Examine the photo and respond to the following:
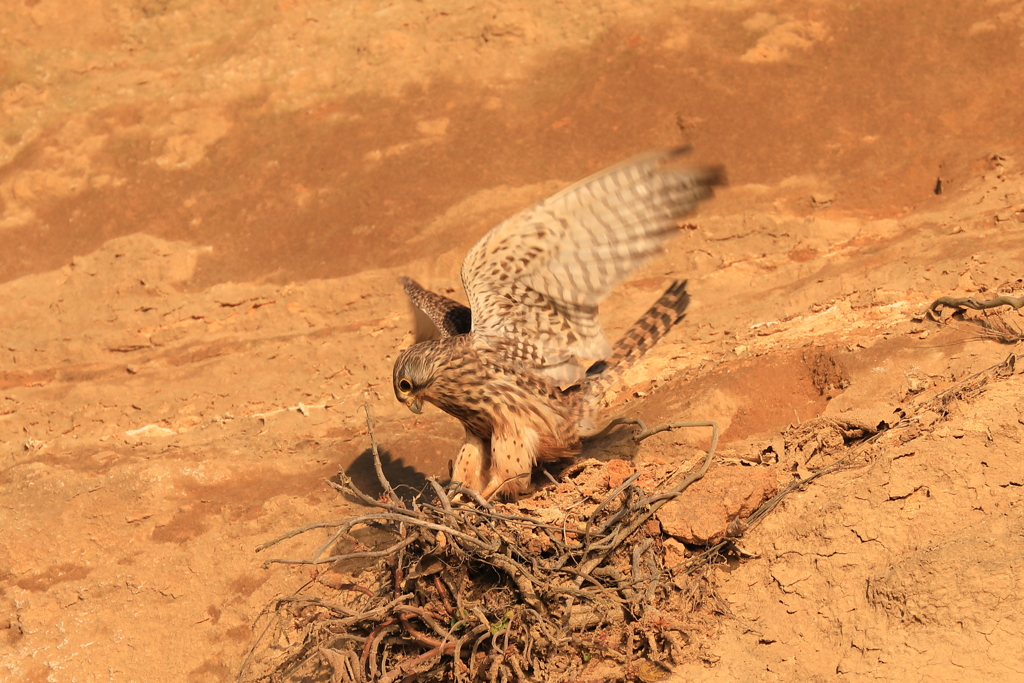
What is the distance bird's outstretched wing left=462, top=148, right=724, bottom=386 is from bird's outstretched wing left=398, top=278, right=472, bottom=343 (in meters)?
0.38

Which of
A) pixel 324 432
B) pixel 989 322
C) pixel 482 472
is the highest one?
pixel 989 322

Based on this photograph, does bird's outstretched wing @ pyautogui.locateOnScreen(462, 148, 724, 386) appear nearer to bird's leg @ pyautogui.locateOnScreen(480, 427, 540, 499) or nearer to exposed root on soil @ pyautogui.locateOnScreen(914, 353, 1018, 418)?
bird's leg @ pyautogui.locateOnScreen(480, 427, 540, 499)

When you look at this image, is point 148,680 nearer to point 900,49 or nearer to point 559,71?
point 559,71

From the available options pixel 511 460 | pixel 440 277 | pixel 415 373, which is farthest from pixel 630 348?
pixel 440 277

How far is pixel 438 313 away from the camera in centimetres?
516

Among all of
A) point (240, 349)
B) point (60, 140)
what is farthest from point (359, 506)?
point (60, 140)

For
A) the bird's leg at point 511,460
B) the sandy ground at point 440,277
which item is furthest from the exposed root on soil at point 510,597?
the bird's leg at point 511,460

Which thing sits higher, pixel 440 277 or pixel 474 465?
pixel 474 465

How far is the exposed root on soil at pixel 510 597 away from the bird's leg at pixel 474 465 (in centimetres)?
60

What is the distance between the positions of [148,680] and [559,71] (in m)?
6.56

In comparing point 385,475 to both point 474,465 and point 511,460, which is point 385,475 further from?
point 511,460

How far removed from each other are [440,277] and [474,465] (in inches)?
111

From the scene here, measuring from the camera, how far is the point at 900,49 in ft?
26.0

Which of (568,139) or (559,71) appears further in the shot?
(559,71)
